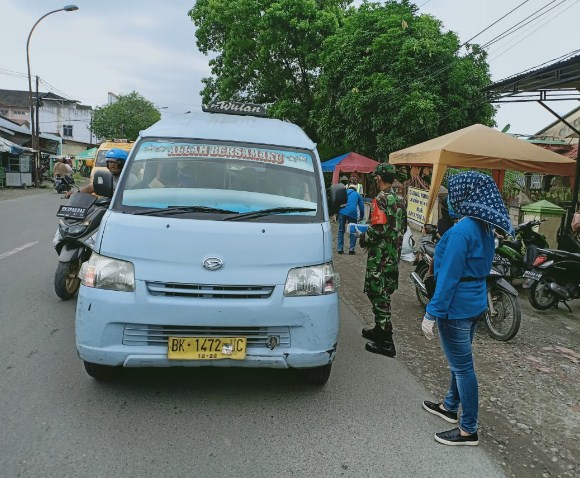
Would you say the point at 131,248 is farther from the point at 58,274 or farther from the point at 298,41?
the point at 298,41

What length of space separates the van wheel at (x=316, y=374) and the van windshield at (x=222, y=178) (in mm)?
1181

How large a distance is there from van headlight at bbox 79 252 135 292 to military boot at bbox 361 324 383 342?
2.65 meters

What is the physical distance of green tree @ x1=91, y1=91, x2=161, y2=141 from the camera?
5666 centimetres

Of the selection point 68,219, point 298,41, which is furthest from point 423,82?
point 68,219

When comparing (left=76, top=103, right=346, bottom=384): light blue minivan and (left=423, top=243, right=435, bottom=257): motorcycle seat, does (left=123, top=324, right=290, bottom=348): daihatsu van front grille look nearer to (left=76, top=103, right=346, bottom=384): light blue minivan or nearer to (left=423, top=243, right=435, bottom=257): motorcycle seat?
(left=76, top=103, right=346, bottom=384): light blue minivan

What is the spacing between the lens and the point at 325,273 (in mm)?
3469

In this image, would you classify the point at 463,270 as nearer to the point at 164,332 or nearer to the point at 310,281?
the point at 310,281

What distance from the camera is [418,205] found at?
40.7 feet

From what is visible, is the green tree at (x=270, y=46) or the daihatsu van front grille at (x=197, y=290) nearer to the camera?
the daihatsu van front grille at (x=197, y=290)

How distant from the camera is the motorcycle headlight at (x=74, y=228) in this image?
5.61 metres

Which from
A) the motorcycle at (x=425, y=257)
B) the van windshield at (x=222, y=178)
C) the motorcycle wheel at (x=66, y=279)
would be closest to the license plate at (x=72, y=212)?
the motorcycle wheel at (x=66, y=279)

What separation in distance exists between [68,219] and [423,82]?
13.2m

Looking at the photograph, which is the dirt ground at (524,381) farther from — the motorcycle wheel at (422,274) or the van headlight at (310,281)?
the van headlight at (310,281)

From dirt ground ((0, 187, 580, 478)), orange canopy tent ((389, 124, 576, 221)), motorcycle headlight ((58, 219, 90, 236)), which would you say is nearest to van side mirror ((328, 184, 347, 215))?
dirt ground ((0, 187, 580, 478))
